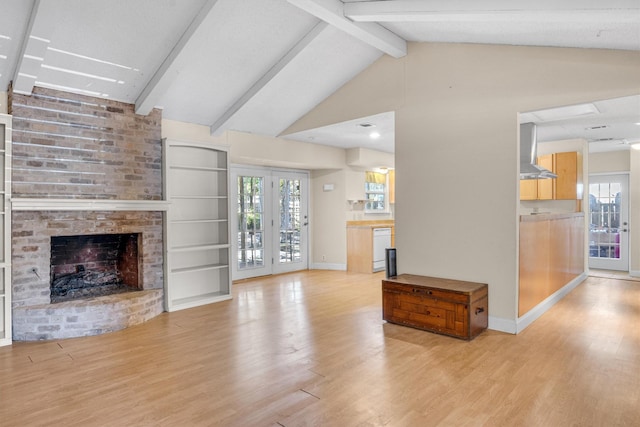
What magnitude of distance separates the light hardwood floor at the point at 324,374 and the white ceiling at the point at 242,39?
98.2 inches

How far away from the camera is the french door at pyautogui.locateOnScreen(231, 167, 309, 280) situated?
22.1ft

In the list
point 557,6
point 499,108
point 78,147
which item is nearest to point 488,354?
point 499,108

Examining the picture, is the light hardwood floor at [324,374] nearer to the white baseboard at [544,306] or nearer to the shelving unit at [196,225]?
the white baseboard at [544,306]

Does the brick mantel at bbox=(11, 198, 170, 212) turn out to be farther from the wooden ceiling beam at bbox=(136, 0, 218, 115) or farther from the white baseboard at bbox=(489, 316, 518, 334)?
the white baseboard at bbox=(489, 316, 518, 334)

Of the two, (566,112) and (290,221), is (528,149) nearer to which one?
(566,112)

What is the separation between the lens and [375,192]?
8555 mm

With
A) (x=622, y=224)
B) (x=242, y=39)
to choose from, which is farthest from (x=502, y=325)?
(x=622, y=224)

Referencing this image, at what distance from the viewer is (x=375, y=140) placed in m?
6.62

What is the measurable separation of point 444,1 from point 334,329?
10.3ft

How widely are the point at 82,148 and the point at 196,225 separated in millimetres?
1674

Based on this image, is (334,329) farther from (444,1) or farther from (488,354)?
(444,1)

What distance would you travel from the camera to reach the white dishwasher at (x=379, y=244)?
24.2 ft

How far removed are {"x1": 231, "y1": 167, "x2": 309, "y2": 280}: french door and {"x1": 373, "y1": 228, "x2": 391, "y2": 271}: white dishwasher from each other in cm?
143

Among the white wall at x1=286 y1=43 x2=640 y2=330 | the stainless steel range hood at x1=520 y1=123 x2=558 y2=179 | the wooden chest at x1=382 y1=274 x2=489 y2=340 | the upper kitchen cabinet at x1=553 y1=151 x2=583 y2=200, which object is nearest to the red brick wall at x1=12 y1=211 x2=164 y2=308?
the wooden chest at x1=382 y1=274 x2=489 y2=340
